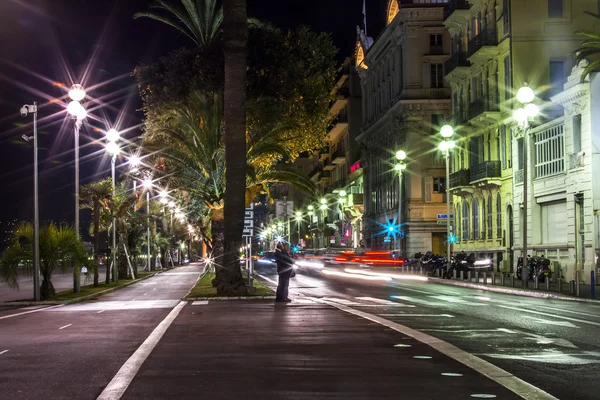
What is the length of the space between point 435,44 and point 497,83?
22353 millimetres

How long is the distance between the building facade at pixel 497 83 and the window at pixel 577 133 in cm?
272

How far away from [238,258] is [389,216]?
170 ft

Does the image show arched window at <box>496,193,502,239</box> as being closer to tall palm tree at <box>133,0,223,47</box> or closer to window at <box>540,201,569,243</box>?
window at <box>540,201,569,243</box>

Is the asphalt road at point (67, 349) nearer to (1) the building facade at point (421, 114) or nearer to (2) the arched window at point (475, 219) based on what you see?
(2) the arched window at point (475, 219)

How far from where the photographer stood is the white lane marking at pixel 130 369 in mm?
8602

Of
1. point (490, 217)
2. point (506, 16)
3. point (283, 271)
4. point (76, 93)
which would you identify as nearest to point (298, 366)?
point (283, 271)

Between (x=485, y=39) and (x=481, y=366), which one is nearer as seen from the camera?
(x=481, y=366)

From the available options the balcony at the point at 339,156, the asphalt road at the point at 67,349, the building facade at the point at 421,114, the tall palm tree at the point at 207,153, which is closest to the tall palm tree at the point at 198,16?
the tall palm tree at the point at 207,153

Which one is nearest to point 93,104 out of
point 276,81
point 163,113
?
point 163,113

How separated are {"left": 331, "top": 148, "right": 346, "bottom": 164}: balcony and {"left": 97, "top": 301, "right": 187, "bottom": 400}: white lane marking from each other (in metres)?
91.6

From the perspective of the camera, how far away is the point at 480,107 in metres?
50.6

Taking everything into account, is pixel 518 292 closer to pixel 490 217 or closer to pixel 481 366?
pixel 490 217

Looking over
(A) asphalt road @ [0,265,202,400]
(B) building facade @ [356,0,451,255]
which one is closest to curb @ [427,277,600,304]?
(A) asphalt road @ [0,265,202,400]

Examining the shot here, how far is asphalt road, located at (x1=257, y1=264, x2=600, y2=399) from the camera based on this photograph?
955cm
